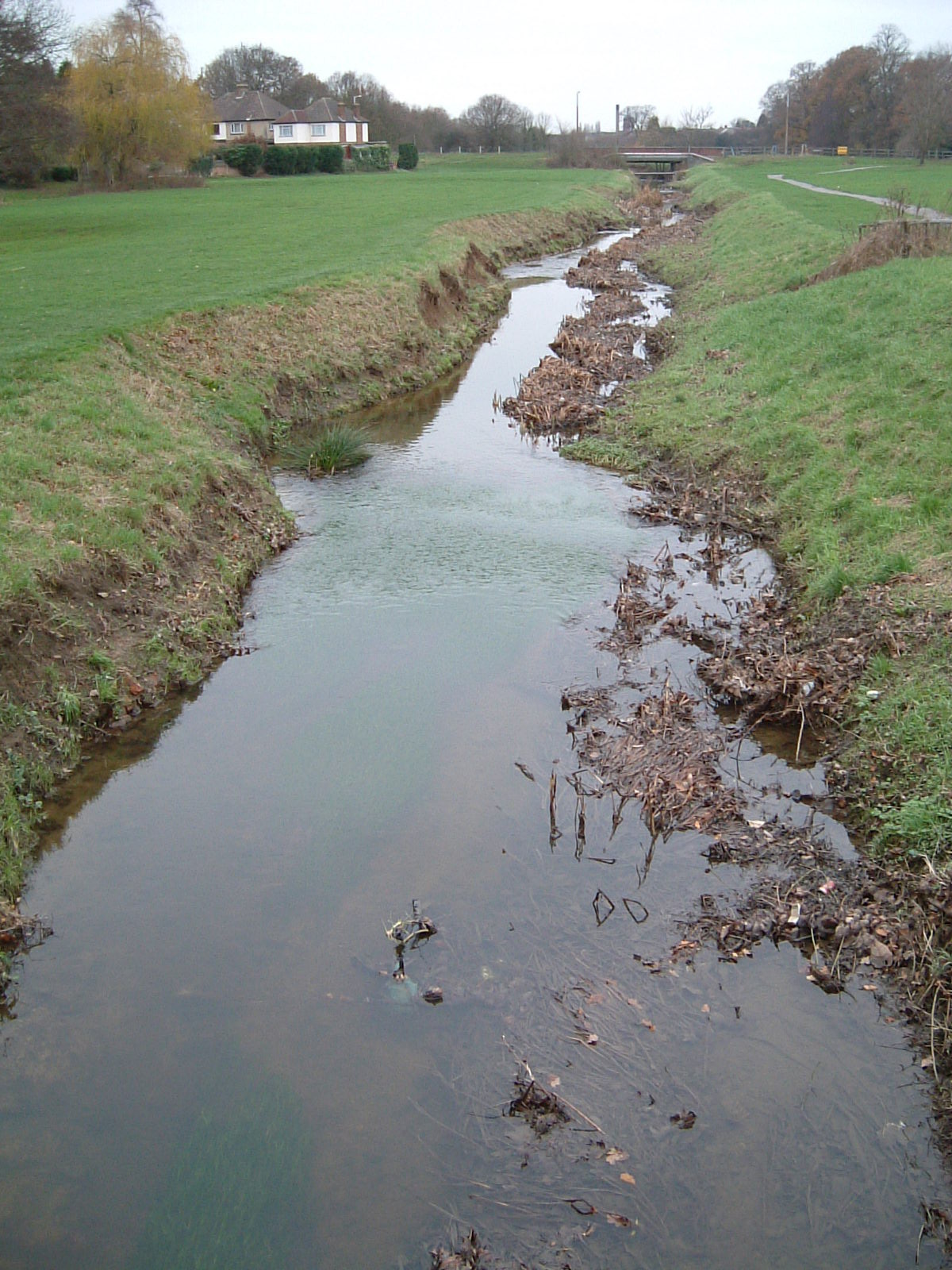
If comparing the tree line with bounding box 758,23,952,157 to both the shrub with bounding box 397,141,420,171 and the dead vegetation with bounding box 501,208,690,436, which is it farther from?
the dead vegetation with bounding box 501,208,690,436

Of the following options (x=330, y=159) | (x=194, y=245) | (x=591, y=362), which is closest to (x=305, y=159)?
(x=330, y=159)

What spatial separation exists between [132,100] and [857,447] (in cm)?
5387

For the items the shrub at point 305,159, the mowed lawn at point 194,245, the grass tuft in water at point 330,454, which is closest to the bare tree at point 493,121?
the shrub at point 305,159

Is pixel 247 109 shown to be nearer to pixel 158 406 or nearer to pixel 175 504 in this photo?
pixel 158 406

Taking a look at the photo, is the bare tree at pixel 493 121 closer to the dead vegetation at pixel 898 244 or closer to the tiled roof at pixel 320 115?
the tiled roof at pixel 320 115

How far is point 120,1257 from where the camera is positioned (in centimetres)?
423

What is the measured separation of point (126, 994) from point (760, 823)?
4.18 meters

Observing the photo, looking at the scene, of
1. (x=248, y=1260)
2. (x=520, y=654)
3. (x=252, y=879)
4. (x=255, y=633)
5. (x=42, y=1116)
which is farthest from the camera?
(x=255, y=633)

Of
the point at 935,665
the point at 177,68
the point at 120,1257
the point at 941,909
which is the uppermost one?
the point at 177,68

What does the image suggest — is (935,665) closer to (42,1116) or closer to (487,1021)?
(487,1021)

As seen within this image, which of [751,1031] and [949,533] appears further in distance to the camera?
[949,533]

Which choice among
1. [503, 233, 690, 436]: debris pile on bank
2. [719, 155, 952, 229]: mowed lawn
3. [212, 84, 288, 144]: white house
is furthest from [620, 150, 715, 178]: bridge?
[503, 233, 690, 436]: debris pile on bank

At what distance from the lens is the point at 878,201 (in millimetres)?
38406

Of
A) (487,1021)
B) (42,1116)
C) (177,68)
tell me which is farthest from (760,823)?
(177,68)
